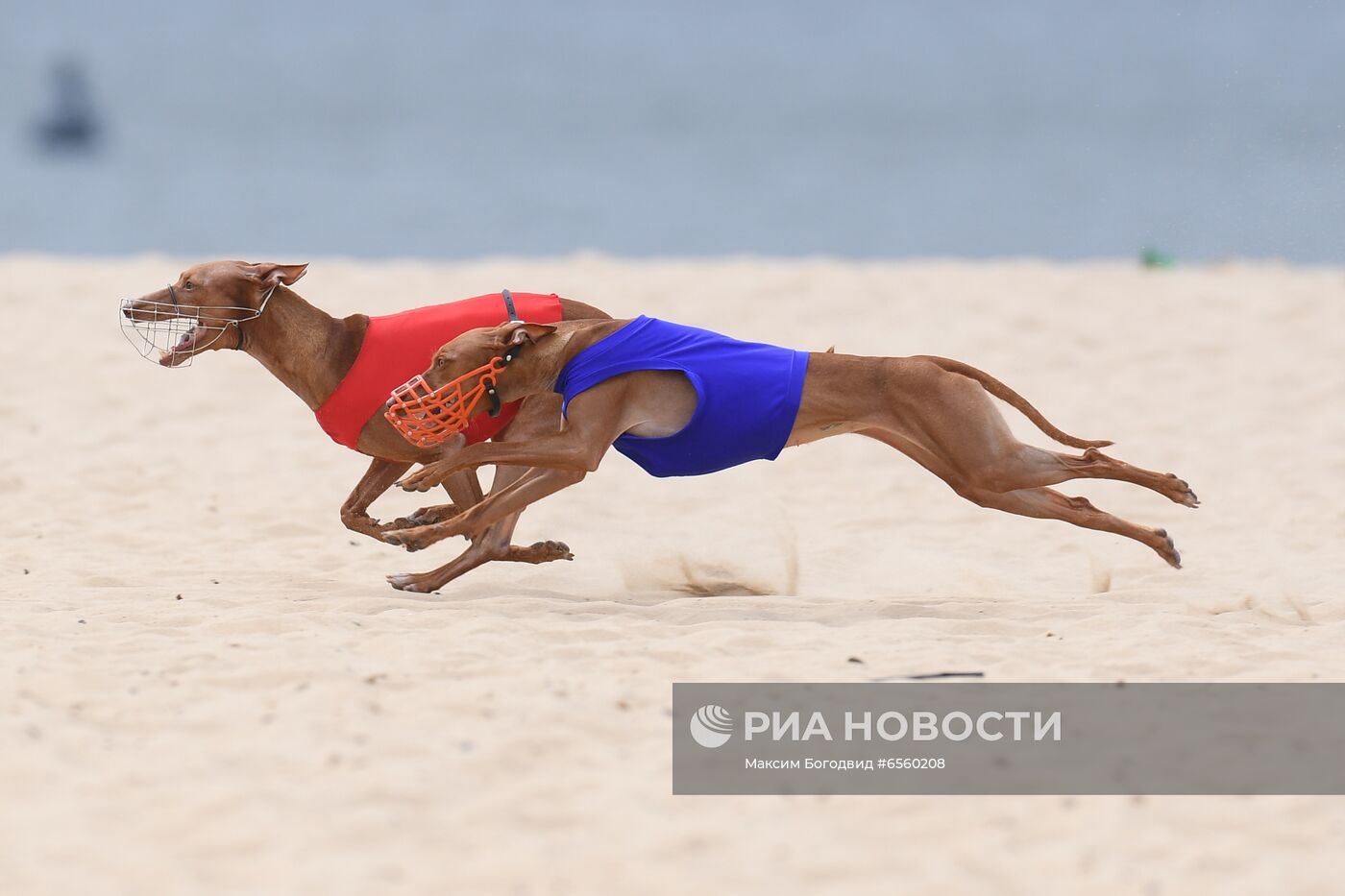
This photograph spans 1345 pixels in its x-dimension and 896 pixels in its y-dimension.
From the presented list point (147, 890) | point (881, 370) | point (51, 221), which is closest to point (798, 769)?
point (147, 890)

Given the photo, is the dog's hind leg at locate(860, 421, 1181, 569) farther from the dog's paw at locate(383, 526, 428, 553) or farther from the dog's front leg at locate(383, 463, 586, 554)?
the dog's paw at locate(383, 526, 428, 553)

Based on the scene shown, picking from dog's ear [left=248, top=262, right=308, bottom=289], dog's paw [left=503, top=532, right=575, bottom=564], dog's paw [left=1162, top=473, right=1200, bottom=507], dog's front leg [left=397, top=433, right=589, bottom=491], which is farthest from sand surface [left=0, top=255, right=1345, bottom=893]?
dog's ear [left=248, top=262, right=308, bottom=289]

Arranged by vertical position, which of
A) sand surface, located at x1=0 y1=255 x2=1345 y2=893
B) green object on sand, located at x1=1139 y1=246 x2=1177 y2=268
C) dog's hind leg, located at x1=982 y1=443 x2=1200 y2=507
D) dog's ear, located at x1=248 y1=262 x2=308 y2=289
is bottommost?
sand surface, located at x1=0 y1=255 x2=1345 y2=893

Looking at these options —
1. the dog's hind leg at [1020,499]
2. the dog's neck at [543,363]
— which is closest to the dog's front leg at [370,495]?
the dog's neck at [543,363]

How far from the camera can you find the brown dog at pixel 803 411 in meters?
5.71

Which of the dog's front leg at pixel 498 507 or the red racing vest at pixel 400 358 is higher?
the red racing vest at pixel 400 358

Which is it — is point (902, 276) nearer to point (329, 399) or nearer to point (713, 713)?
point (329, 399)

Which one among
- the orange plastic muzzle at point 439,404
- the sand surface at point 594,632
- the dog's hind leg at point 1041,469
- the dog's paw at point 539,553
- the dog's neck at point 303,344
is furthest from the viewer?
the dog's paw at point 539,553

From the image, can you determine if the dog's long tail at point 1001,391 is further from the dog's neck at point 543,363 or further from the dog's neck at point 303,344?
the dog's neck at point 303,344

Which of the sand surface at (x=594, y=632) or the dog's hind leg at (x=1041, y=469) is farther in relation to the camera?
the dog's hind leg at (x=1041, y=469)

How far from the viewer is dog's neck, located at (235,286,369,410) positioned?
624 centimetres

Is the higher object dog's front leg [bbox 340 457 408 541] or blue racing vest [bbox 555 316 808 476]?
blue racing vest [bbox 555 316 808 476]

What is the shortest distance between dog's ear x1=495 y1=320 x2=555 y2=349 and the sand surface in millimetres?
1044

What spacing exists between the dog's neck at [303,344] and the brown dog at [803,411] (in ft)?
2.28
